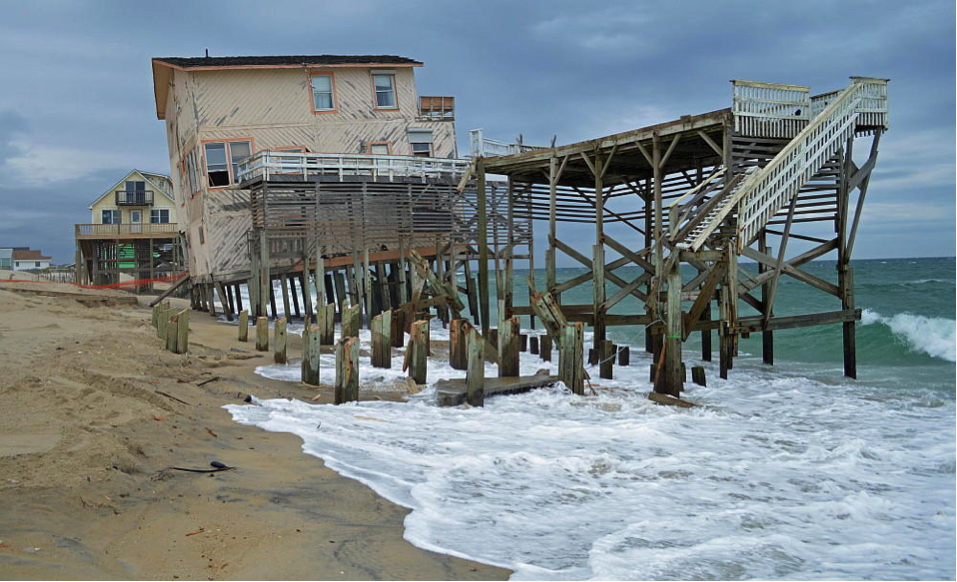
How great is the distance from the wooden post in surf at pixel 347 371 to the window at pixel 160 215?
5658cm

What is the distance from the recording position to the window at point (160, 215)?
62406 mm

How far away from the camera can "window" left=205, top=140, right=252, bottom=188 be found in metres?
28.1

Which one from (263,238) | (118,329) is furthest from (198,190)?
(118,329)

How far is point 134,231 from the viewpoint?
52156 millimetres

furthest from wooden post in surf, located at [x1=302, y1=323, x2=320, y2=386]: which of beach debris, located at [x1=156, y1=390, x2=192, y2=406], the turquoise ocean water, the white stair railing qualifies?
the white stair railing

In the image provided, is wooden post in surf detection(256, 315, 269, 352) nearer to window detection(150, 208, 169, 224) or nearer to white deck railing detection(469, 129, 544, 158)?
white deck railing detection(469, 129, 544, 158)

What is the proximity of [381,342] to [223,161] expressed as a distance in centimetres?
1553

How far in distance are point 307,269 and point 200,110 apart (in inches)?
303

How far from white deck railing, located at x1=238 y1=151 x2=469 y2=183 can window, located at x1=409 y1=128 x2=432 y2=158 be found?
3.34m

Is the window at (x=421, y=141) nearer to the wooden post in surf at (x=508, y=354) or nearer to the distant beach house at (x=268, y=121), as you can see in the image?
the distant beach house at (x=268, y=121)

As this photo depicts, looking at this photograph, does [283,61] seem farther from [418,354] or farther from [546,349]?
[418,354]

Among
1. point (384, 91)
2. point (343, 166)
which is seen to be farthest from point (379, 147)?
point (343, 166)

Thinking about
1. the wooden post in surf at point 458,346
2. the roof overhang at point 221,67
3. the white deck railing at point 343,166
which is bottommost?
the wooden post in surf at point 458,346

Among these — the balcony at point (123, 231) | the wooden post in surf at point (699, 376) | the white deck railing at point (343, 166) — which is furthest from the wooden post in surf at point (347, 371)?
the balcony at point (123, 231)
